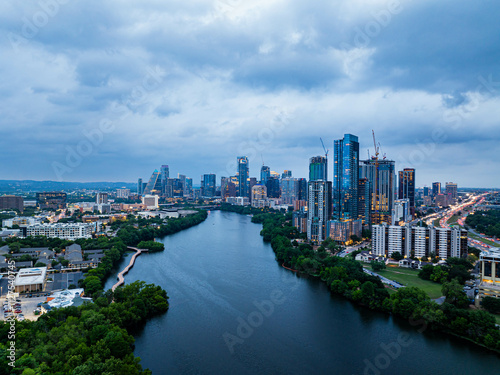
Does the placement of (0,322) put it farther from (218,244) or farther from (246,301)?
(218,244)

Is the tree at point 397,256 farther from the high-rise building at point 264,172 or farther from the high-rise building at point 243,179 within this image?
the high-rise building at point 264,172

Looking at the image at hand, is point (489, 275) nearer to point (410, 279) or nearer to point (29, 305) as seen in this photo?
point (410, 279)

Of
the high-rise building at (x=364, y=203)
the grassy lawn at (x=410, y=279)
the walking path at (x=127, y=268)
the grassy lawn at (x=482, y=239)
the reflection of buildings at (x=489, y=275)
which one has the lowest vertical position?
the walking path at (x=127, y=268)

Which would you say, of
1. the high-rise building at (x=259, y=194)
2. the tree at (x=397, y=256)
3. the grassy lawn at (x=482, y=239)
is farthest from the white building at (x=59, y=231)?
the high-rise building at (x=259, y=194)

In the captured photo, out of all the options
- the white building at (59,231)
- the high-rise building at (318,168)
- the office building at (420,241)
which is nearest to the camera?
the office building at (420,241)

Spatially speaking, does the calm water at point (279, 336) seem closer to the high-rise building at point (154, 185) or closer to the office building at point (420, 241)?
the office building at point (420, 241)

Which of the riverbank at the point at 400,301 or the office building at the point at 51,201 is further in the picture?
the office building at the point at 51,201

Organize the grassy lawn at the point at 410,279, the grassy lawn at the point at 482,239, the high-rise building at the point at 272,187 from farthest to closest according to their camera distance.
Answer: the high-rise building at the point at 272,187
the grassy lawn at the point at 482,239
the grassy lawn at the point at 410,279

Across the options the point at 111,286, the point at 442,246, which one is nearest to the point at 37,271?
the point at 111,286

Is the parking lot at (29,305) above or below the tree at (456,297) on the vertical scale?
below
